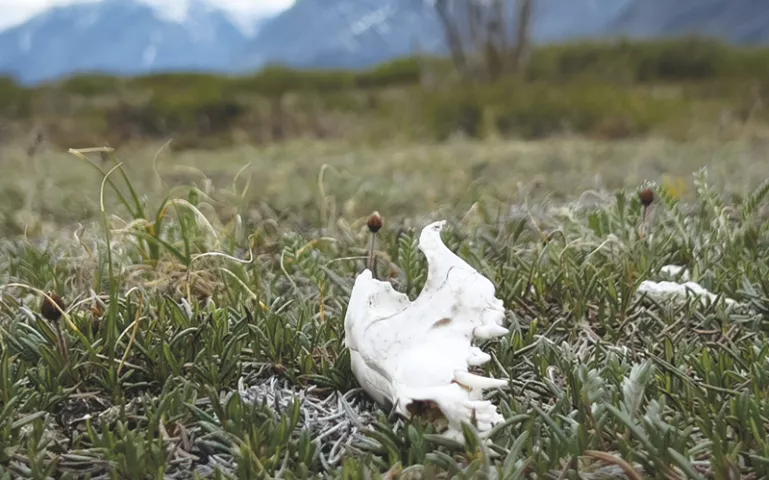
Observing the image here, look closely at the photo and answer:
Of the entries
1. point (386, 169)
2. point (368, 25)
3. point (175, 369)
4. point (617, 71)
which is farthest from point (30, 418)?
point (617, 71)

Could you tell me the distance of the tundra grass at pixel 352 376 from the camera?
82 cm

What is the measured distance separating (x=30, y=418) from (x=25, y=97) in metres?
9.70

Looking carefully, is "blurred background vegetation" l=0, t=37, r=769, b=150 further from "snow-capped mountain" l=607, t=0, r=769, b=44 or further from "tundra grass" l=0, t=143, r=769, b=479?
"tundra grass" l=0, t=143, r=769, b=479

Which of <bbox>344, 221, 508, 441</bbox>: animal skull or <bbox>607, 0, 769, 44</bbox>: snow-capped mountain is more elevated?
<bbox>344, 221, 508, 441</bbox>: animal skull

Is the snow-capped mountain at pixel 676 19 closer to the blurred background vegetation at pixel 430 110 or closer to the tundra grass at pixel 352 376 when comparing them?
the blurred background vegetation at pixel 430 110

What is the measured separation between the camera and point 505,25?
991 cm

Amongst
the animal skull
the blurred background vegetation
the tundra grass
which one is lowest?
the blurred background vegetation

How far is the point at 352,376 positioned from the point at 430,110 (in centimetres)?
649

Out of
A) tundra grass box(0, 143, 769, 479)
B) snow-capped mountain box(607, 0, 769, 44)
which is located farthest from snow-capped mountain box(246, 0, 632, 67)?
tundra grass box(0, 143, 769, 479)

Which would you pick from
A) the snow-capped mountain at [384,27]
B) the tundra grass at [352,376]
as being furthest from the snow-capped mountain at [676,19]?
the tundra grass at [352,376]

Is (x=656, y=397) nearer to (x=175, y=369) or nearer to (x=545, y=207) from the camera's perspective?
(x=175, y=369)

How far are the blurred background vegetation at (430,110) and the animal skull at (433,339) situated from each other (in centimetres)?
548

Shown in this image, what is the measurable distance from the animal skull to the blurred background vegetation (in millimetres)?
5481

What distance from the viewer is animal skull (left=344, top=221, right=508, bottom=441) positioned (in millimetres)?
840
